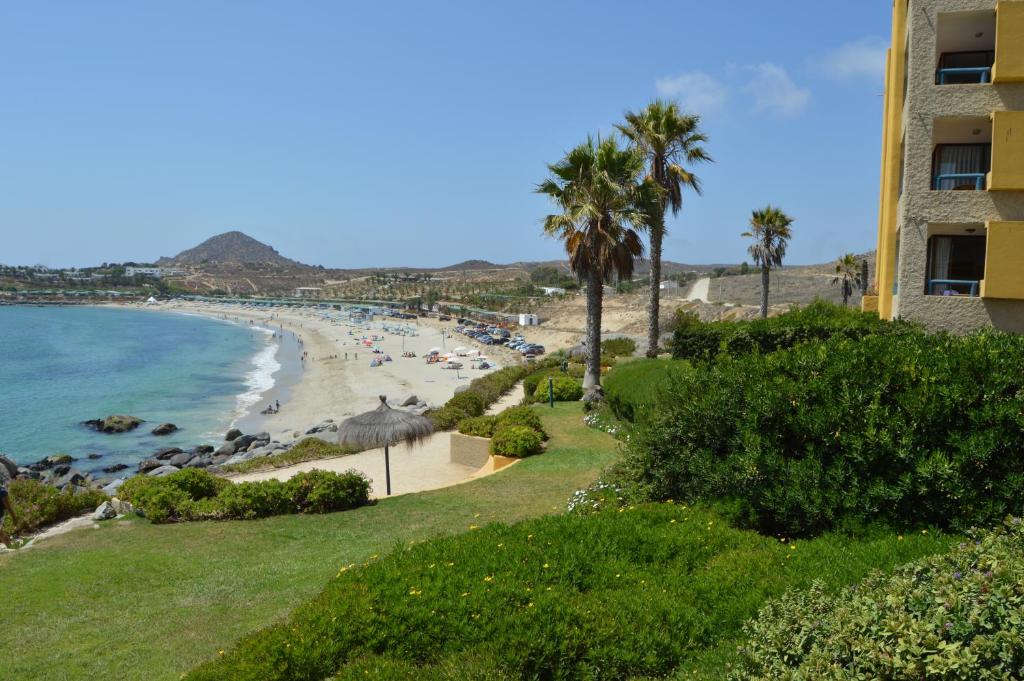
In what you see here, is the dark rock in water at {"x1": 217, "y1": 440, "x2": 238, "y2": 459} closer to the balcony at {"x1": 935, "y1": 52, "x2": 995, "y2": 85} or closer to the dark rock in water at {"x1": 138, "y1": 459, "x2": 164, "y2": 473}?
the dark rock in water at {"x1": 138, "y1": 459, "x2": 164, "y2": 473}

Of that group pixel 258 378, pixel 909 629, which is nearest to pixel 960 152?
pixel 909 629

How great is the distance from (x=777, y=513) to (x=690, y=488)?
1.30 m

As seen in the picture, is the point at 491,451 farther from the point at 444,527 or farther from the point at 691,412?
the point at 691,412

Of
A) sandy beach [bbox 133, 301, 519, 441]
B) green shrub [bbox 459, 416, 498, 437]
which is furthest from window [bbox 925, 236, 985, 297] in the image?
sandy beach [bbox 133, 301, 519, 441]

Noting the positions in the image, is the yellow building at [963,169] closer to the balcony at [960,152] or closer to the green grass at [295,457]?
the balcony at [960,152]

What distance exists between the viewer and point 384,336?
88062 millimetres

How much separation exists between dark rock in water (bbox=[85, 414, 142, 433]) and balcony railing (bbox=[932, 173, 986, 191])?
3910 cm

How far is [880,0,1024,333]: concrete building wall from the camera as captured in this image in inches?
568

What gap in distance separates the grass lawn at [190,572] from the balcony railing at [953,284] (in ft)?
27.2

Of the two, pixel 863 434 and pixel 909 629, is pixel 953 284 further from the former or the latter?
pixel 909 629

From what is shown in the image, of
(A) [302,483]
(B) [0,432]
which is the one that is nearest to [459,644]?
(A) [302,483]

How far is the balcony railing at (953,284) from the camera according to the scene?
14867 millimetres

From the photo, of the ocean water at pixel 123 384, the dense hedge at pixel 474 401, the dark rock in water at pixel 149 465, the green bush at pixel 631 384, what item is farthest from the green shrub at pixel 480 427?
the ocean water at pixel 123 384

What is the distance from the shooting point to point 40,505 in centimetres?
1341
